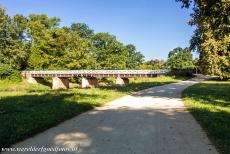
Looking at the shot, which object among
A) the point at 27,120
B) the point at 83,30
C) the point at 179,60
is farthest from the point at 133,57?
the point at 27,120

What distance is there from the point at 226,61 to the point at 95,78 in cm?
3400

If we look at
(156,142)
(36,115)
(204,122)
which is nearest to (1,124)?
(36,115)

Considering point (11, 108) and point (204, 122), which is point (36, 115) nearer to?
point (11, 108)

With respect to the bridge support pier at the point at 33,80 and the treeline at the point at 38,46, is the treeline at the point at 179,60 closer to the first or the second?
the treeline at the point at 38,46

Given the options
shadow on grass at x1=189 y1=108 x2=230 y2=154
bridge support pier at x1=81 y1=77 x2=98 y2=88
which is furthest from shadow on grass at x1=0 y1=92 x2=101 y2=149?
bridge support pier at x1=81 y1=77 x2=98 y2=88

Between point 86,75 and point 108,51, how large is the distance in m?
25.9

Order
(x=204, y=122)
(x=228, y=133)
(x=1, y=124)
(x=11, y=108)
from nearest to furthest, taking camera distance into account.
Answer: (x=228, y=133)
(x=1, y=124)
(x=204, y=122)
(x=11, y=108)

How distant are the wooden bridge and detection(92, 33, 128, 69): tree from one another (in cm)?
1892

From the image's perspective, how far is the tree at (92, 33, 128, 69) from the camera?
10132 centimetres

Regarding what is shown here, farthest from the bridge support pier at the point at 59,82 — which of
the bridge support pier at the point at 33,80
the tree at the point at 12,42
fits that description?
the tree at the point at 12,42

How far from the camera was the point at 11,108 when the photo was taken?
16281 mm

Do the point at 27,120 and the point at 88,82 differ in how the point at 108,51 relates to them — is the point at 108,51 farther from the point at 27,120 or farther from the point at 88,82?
the point at 27,120

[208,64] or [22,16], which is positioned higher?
[22,16]

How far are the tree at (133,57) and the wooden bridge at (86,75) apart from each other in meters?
56.7
